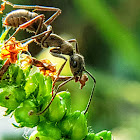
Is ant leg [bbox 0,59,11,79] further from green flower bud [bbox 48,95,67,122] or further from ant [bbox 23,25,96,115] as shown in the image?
ant [bbox 23,25,96,115]

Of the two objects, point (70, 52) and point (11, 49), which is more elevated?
point (11, 49)

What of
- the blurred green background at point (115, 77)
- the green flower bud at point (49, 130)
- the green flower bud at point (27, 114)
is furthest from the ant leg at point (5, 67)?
the blurred green background at point (115, 77)

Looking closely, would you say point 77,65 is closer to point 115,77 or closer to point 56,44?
point 56,44

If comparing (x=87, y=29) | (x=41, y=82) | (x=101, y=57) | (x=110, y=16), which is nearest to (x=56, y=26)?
(x=87, y=29)

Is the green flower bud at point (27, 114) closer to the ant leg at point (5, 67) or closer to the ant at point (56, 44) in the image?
the ant leg at point (5, 67)

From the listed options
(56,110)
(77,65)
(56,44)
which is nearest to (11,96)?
(56,110)

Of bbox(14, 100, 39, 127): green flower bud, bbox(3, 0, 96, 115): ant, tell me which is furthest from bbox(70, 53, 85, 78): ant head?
bbox(14, 100, 39, 127): green flower bud
